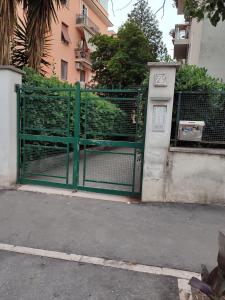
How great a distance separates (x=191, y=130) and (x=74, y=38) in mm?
19274

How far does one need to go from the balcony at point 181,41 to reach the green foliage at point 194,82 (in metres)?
10.6

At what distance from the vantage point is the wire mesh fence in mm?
4914

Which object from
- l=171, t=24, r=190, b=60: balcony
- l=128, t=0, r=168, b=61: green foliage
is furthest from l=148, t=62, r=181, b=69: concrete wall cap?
l=128, t=0, r=168, b=61: green foliage

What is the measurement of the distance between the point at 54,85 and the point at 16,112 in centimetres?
145

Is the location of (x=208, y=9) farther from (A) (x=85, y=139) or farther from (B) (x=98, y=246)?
(A) (x=85, y=139)

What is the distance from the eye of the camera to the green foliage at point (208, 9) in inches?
73.1

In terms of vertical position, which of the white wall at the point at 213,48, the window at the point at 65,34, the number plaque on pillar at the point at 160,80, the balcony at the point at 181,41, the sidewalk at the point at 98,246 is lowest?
the sidewalk at the point at 98,246

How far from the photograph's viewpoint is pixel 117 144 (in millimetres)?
5273

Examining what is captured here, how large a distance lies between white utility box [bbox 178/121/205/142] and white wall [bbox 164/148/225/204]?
0.22 meters

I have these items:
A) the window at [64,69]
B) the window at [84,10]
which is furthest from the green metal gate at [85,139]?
the window at [84,10]

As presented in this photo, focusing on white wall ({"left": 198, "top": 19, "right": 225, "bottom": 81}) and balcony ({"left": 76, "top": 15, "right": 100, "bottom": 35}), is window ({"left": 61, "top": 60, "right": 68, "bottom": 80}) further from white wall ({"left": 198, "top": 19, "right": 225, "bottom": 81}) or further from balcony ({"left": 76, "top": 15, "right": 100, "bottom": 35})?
white wall ({"left": 198, "top": 19, "right": 225, "bottom": 81})

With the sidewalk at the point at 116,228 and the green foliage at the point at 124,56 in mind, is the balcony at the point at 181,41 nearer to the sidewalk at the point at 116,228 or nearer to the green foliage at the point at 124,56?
the green foliage at the point at 124,56

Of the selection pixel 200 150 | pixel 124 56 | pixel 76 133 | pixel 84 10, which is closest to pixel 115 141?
pixel 76 133

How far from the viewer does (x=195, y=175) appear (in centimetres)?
493
